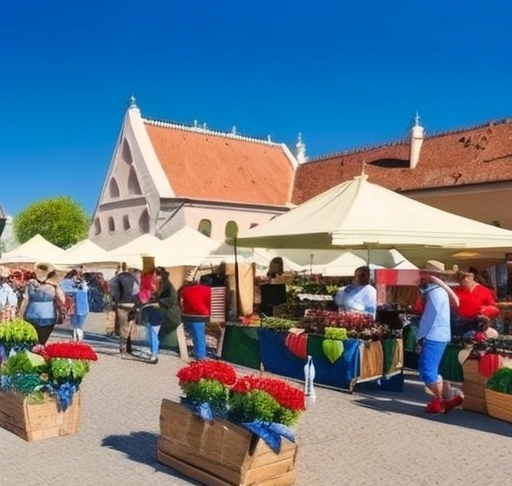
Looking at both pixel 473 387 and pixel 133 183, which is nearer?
pixel 473 387

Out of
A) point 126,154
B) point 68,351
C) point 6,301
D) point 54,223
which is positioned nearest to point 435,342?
point 68,351

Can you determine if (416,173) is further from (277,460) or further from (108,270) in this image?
(277,460)

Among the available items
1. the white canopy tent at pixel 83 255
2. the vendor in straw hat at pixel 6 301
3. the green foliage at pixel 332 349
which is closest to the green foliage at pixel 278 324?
the green foliage at pixel 332 349

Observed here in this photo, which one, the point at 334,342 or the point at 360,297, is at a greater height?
the point at 360,297

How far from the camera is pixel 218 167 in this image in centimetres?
3928

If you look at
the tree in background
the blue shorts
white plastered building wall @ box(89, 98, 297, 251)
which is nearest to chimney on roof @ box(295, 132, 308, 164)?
white plastered building wall @ box(89, 98, 297, 251)

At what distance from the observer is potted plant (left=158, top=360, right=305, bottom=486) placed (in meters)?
5.11

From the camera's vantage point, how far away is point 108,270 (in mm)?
34188

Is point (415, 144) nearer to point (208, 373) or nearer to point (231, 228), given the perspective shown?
point (231, 228)

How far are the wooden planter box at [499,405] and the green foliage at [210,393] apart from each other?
3645 mm

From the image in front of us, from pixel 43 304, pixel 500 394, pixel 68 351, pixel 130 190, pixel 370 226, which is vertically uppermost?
pixel 130 190

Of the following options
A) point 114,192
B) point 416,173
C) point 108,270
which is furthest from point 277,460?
point 114,192

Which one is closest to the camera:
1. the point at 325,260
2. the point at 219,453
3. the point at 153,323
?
the point at 219,453

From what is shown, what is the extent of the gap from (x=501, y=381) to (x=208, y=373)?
374cm
